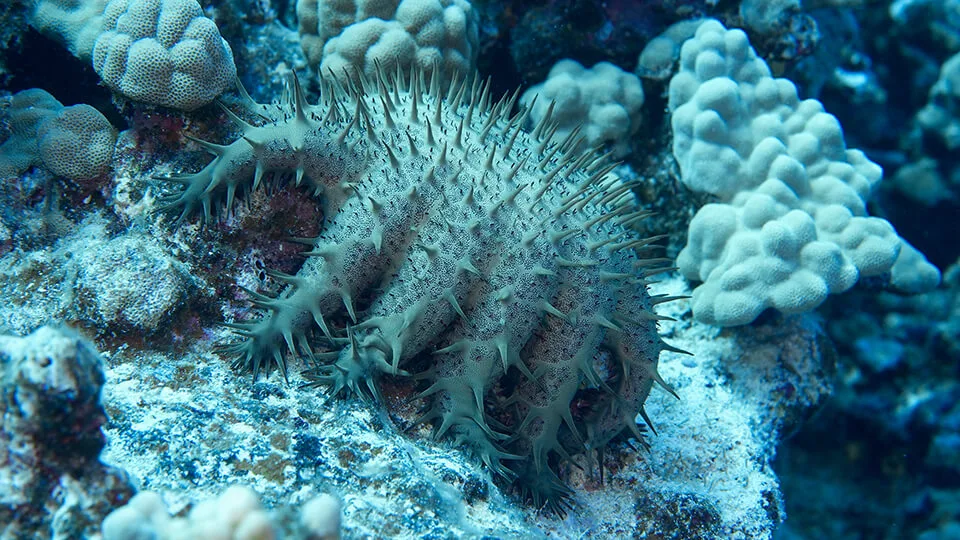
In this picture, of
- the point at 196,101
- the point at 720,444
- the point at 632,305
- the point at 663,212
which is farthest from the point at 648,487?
the point at 196,101

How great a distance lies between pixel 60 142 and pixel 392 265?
196cm

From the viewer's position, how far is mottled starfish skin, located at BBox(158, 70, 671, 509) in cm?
271

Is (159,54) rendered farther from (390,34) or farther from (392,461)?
(392,461)

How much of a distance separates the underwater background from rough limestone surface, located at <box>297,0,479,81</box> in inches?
0.9

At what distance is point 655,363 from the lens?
299cm

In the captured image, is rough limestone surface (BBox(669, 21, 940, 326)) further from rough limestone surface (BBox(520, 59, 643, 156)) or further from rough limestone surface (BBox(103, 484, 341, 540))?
rough limestone surface (BBox(103, 484, 341, 540))

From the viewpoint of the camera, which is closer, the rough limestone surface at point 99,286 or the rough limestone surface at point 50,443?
the rough limestone surface at point 50,443

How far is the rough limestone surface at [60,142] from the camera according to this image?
3.09m

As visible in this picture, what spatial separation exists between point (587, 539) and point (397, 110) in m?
2.47

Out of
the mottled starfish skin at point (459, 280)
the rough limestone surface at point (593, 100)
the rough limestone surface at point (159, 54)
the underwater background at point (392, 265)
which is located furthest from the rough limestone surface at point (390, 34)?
the mottled starfish skin at point (459, 280)

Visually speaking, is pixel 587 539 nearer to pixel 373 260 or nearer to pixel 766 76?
pixel 373 260

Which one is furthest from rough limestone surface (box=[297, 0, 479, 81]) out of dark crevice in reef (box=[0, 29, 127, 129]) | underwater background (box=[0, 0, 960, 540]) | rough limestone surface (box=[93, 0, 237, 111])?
dark crevice in reef (box=[0, 29, 127, 129])

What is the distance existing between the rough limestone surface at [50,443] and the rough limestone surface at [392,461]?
260 mm

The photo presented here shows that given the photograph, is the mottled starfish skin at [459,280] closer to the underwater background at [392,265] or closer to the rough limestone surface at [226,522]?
the underwater background at [392,265]
